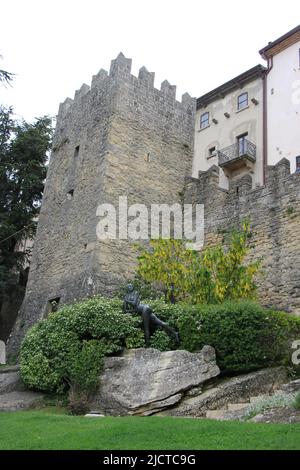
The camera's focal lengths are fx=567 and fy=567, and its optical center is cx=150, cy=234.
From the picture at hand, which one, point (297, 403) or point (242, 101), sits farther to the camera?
point (242, 101)

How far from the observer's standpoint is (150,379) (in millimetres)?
10750

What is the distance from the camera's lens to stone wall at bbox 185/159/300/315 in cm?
1445

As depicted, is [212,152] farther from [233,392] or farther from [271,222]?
[233,392]

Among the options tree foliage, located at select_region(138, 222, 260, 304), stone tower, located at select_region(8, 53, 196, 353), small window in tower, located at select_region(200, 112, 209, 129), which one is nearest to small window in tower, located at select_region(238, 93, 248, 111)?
small window in tower, located at select_region(200, 112, 209, 129)

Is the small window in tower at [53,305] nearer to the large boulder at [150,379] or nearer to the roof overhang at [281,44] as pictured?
the large boulder at [150,379]

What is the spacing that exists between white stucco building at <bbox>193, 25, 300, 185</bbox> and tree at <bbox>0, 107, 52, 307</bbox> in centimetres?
646

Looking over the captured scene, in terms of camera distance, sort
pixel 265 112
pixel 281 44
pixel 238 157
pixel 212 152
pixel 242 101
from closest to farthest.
Answer: pixel 238 157
pixel 265 112
pixel 281 44
pixel 242 101
pixel 212 152

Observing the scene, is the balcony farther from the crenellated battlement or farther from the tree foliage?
the tree foliage

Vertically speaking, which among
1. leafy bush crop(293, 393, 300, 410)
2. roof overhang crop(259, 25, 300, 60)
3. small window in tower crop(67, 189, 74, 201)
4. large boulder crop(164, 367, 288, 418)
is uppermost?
roof overhang crop(259, 25, 300, 60)

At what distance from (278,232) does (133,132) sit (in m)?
6.01

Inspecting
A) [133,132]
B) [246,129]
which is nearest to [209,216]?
[133,132]

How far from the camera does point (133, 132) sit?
60.0ft

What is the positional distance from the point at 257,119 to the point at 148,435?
17853 millimetres

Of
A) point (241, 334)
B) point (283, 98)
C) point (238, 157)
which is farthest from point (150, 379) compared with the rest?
point (283, 98)
